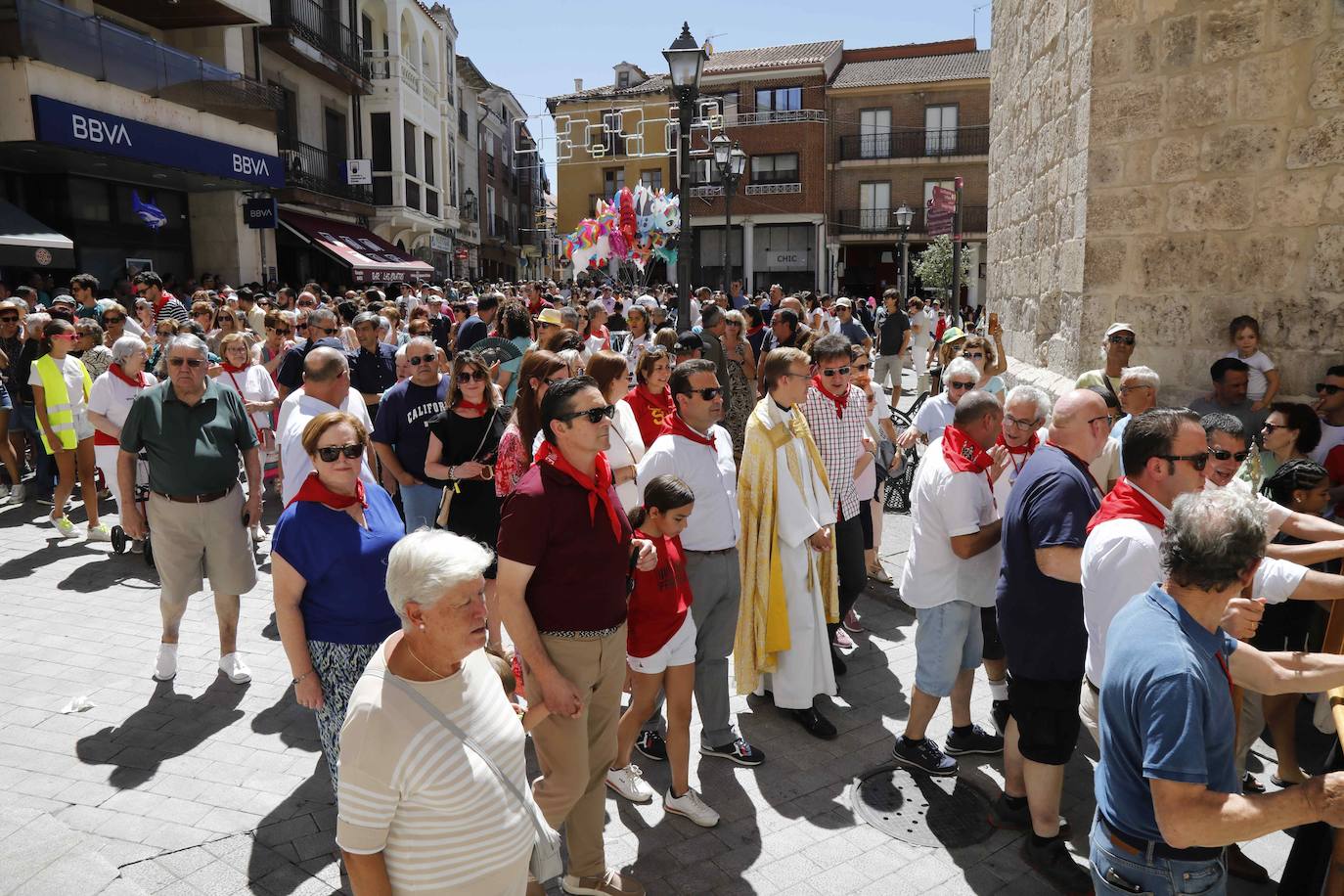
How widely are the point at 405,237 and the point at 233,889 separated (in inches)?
1143

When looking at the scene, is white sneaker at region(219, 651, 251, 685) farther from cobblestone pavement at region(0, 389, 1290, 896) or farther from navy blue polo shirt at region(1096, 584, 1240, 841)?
navy blue polo shirt at region(1096, 584, 1240, 841)

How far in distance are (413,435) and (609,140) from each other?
133ft

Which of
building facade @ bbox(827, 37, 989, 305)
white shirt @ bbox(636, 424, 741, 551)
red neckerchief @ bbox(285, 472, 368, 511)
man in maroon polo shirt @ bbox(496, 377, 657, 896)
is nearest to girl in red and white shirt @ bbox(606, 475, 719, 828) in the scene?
white shirt @ bbox(636, 424, 741, 551)

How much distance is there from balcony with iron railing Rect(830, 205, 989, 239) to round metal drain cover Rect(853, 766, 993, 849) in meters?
36.2

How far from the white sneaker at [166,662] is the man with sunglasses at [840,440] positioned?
3.68 metres

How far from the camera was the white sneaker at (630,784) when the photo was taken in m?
3.91

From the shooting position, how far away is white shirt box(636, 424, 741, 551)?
13.3ft

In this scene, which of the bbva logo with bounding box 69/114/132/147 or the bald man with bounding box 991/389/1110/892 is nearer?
the bald man with bounding box 991/389/1110/892

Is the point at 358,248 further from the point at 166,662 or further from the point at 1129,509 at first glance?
the point at 1129,509

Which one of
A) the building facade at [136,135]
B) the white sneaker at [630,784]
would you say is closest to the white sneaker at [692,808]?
the white sneaker at [630,784]

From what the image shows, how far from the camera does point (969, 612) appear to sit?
13.4 feet

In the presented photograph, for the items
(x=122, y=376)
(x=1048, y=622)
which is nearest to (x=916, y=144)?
(x=122, y=376)

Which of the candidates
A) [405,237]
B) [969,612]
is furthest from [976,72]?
[969,612]

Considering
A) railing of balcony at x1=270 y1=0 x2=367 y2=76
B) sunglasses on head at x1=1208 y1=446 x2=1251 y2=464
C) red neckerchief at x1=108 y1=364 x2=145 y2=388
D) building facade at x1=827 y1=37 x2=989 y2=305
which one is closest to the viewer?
sunglasses on head at x1=1208 y1=446 x2=1251 y2=464
